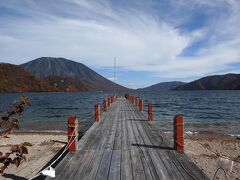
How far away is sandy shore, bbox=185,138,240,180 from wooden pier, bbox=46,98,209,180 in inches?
104

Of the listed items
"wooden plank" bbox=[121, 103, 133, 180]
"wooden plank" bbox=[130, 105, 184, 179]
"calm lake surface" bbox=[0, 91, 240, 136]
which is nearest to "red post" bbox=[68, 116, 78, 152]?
"wooden plank" bbox=[121, 103, 133, 180]

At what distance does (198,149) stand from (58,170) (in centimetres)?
1042

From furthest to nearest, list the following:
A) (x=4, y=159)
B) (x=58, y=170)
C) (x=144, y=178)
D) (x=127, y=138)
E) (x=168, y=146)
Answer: (x=127, y=138) → (x=168, y=146) → (x=58, y=170) → (x=144, y=178) → (x=4, y=159)

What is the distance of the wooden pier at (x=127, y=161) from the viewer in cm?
644

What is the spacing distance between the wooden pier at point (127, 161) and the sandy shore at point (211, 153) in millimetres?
2638

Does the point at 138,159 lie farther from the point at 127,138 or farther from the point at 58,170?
the point at 127,138

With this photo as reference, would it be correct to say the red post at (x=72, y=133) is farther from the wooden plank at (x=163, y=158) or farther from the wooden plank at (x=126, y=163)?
the wooden plank at (x=163, y=158)

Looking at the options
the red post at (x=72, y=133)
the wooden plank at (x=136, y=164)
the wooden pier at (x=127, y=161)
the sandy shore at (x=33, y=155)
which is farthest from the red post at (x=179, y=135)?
the sandy shore at (x=33, y=155)

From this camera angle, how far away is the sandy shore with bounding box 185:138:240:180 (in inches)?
439

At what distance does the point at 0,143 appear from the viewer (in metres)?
18.0

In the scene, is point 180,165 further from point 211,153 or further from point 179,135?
point 211,153

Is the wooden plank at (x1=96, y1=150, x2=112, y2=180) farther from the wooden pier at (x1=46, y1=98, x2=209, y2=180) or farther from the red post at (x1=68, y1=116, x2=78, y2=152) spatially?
the red post at (x1=68, y1=116, x2=78, y2=152)

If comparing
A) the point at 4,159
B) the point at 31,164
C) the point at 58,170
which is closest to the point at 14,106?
the point at 4,159

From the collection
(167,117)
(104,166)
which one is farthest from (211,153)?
(167,117)
